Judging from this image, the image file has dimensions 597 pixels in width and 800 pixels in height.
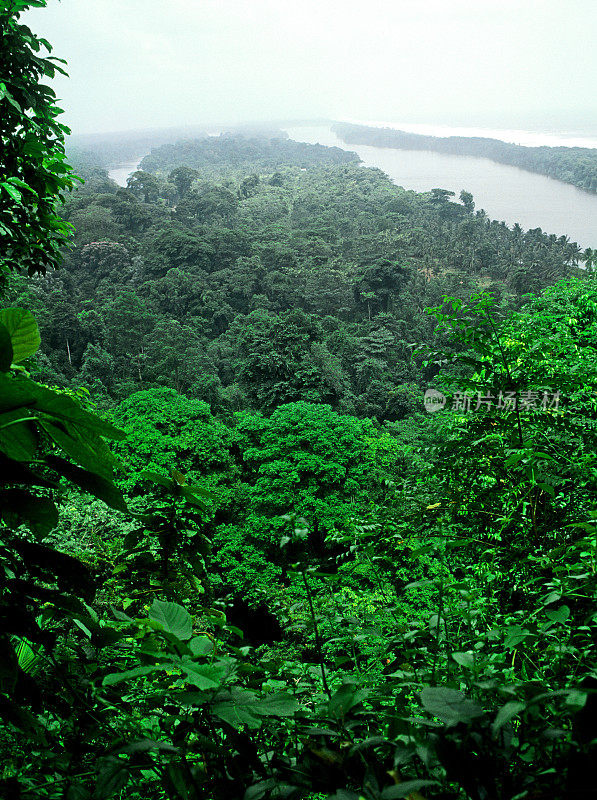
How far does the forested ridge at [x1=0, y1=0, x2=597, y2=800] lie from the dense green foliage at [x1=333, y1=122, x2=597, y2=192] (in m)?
7.24

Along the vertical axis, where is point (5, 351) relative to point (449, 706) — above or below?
above

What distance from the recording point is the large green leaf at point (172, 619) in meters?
0.51

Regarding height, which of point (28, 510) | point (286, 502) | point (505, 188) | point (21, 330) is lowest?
point (286, 502)

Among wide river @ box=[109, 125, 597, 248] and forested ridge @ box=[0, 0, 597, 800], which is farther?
wide river @ box=[109, 125, 597, 248]

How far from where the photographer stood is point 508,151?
3881cm

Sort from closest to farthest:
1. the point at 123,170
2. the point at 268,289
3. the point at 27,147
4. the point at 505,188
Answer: the point at 27,147, the point at 268,289, the point at 505,188, the point at 123,170

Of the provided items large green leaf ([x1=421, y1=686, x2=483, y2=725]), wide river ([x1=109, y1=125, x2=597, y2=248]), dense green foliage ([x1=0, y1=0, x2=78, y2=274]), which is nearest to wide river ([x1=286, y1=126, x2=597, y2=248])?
wide river ([x1=109, y1=125, x2=597, y2=248])

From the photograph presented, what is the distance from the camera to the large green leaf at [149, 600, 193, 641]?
1.69 ft

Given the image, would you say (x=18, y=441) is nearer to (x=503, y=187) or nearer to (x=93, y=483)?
(x=93, y=483)

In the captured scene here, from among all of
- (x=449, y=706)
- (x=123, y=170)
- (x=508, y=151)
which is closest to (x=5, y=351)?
(x=449, y=706)

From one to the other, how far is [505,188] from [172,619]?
37926 millimetres

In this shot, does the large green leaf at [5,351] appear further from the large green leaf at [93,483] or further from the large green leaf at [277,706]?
the large green leaf at [277,706]

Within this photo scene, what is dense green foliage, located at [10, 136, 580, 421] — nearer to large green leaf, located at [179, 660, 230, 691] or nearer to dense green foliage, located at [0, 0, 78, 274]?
dense green foliage, located at [0, 0, 78, 274]

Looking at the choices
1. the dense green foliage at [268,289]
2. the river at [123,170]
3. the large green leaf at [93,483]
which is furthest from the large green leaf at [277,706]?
the river at [123,170]
